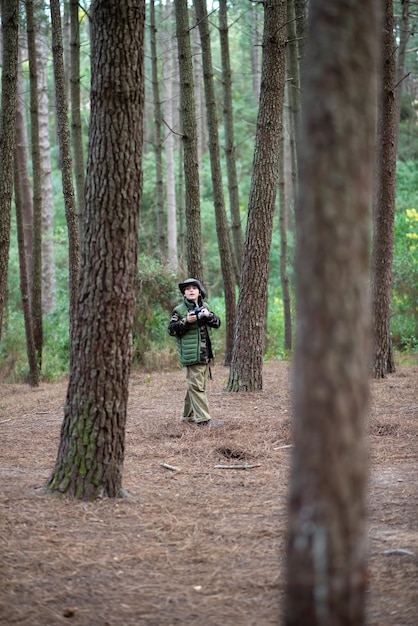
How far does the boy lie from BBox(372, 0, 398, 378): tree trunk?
522 cm

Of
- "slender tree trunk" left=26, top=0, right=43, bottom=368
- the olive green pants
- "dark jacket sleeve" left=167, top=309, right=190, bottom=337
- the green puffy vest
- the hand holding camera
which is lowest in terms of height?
the olive green pants

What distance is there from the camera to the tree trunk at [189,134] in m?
13.4

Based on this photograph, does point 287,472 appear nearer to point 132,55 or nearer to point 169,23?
point 132,55

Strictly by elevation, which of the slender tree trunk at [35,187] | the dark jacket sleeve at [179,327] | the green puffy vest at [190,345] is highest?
the slender tree trunk at [35,187]

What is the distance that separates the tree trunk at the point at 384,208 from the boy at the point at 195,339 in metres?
5.22

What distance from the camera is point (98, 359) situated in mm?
6465

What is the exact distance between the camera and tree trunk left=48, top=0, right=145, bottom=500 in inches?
251

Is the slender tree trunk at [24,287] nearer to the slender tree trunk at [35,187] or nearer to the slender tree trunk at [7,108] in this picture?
the slender tree trunk at [35,187]

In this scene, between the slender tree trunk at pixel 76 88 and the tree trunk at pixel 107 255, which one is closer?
the tree trunk at pixel 107 255

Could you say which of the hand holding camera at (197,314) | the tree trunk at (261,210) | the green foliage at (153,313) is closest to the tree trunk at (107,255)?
the hand holding camera at (197,314)

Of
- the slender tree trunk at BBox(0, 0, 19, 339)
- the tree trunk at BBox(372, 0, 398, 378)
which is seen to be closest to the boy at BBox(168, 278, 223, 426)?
the slender tree trunk at BBox(0, 0, 19, 339)

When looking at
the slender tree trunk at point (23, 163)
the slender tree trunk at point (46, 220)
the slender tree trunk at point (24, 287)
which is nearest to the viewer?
the slender tree trunk at point (24, 287)

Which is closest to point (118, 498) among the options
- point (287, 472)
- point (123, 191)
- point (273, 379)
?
point (287, 472)

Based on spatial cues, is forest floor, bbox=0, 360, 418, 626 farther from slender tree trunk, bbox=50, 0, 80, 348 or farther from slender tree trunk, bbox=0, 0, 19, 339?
slender tree trunk, bbox=50, 0, 80, 348
